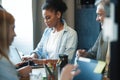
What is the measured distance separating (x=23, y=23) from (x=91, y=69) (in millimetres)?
2013

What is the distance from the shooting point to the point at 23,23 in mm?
3078

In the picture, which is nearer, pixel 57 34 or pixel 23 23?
pixel 57 34

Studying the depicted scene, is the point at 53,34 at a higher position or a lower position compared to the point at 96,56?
higher

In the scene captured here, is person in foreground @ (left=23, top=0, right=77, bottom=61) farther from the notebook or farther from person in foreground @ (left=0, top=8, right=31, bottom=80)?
person in foreground @ (left=0, top=8, right=31, bottom=80)

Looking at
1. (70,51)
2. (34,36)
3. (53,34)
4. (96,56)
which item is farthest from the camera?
(34,36)

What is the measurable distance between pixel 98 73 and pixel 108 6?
88 centimetres

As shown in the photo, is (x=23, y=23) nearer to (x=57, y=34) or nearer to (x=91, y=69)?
(x=57, y=34)

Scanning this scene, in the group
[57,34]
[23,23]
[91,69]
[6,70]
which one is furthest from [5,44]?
[23,23]

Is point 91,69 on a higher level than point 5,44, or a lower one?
lower

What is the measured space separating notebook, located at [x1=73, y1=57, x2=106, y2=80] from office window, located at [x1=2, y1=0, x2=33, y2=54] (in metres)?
1.84

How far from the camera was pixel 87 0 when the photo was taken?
Answer: 128 inches

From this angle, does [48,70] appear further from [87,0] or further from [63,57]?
[87,0]

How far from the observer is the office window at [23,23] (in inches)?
120

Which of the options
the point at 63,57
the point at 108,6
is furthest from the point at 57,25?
the point at 108,6
